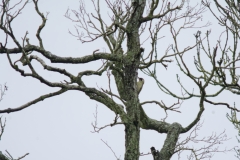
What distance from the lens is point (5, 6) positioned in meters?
4.27

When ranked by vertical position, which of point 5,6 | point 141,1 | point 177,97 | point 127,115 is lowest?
point 127,115

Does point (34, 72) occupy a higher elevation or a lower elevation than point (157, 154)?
higher

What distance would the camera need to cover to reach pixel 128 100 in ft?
16.7

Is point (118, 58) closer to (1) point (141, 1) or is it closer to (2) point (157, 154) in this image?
(1) point (141, 1)

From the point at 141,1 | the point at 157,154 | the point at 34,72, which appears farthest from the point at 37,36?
the point at 157,154

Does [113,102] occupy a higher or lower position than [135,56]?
lower

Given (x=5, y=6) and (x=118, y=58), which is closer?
(x=5, y=6)

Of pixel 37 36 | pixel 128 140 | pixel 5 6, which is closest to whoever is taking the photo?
pixel 5 6

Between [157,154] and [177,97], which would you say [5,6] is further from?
[157,154]

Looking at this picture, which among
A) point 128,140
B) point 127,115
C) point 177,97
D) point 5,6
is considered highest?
point 5,6

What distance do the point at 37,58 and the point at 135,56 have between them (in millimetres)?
1417

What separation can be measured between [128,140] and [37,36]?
2067 millimetres

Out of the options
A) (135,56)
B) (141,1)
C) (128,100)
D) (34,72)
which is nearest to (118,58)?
(135,56)

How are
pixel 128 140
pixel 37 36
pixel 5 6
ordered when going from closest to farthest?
pixel 5 6, pixel 128 140, pixel 37 36
